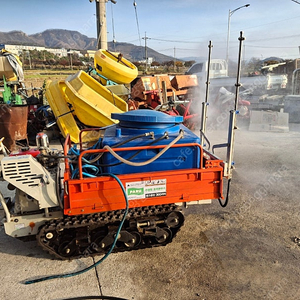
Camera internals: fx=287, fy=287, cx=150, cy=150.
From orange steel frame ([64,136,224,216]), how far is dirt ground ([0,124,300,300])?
2.09 ft

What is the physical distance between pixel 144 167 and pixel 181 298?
1.36m

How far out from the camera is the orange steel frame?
3.01m

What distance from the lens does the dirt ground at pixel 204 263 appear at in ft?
9.12

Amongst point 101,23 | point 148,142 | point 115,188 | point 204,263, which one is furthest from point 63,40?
point 204,263

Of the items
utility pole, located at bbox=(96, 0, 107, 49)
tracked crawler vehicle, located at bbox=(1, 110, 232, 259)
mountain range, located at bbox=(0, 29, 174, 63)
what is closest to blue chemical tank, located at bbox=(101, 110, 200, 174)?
tracked crawler vehicle, located at bbox=(1, 110, 232, 259)

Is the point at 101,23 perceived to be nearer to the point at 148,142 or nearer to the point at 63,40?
the point at 148,142

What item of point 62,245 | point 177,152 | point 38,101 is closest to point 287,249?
point 177,152

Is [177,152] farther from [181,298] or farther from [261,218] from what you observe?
[261,218]

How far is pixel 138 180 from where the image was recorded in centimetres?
313

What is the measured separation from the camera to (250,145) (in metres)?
7.88

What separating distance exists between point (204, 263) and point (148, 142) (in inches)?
58.1

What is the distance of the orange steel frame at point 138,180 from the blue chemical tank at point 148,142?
9cm

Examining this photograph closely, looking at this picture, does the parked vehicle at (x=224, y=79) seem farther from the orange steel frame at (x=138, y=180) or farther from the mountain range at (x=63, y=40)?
the mountain range at (x=63, y=40)

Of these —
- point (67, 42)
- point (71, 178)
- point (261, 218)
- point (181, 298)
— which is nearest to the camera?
point (181, 298)
